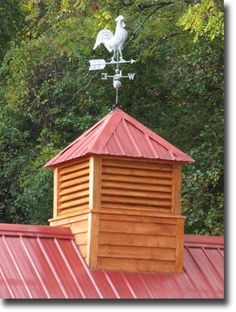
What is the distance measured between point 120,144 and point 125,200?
514mm

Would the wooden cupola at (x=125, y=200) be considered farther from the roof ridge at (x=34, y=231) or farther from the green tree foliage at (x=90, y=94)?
the green tree foliage at (x=90, y=94)

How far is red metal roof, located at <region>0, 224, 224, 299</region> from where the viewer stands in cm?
659

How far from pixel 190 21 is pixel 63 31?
5.49 metres

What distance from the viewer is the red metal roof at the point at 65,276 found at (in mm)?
6586

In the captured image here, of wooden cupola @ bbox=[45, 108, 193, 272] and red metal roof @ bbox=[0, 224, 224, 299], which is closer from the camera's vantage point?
red metal roof @ bbox=[0, 224, 224, 299]

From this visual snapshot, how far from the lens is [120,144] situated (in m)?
7.31

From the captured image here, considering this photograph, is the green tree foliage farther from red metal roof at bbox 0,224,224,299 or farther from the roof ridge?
the roof ridge

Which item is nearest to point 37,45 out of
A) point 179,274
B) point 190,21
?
point 190,21

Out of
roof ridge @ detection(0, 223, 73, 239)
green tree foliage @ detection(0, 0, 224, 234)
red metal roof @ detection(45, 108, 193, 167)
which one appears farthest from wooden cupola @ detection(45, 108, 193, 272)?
green tree foliage @ detection(0, 0, 224, 234)

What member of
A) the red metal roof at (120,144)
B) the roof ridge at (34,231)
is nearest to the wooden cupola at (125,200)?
the red metal roof at (120,144)

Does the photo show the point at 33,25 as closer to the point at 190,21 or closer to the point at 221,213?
the point at 221,213

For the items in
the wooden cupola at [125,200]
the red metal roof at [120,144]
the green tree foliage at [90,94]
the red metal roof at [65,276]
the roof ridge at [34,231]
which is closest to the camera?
the red metal roof at [65,276]

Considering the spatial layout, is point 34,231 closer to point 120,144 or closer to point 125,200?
point 125,200

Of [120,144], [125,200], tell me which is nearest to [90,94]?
[120,144]
